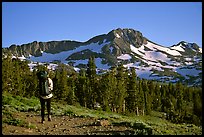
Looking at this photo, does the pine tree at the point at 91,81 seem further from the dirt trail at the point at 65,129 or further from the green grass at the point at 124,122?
the dirt trail at the point at 65,129

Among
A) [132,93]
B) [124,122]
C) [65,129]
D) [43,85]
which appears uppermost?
[43,85]

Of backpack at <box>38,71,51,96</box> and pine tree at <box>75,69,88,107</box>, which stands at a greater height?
backpack at <box>38,71,51,96</box>

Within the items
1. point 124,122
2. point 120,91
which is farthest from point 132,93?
point 124,122

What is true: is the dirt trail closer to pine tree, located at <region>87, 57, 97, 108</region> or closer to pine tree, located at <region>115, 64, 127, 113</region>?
pine tree, located at <region>115, 64, 127, 113</region>

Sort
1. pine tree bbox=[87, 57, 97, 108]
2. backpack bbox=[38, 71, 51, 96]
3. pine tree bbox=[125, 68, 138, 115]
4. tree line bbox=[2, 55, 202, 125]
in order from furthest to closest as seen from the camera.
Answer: pine tree bbox=[87, 57, 97, 108] < pine tree bbox=[125, 68, 138, 115] < tree line bbox=[2, 55, 202, 125] < backpack bbox=[38, 71, 51, 96]

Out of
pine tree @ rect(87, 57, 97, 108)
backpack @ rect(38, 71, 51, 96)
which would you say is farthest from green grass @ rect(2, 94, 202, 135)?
pine tree @ rect(87, 57, 97, 108)

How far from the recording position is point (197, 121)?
246 ft

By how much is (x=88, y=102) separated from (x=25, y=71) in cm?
1781

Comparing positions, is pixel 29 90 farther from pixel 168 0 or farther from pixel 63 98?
pixel 168 0

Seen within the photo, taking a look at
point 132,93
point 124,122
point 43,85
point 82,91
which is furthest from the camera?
point 82,91

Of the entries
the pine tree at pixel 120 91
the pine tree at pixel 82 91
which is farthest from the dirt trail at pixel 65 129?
the pine tree at pixel 82 91

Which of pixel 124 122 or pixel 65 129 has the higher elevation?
pixel 65 129

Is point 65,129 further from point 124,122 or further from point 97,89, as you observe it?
point 97,89

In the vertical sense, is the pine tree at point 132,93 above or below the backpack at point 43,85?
below
